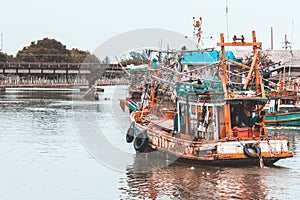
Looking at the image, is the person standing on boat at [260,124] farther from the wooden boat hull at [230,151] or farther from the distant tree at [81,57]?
the distant tree at [81,57]

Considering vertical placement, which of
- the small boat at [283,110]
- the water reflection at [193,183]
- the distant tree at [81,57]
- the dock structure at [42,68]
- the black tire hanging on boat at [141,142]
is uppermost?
the distant tree at [81,57]

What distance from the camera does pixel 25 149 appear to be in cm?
3042

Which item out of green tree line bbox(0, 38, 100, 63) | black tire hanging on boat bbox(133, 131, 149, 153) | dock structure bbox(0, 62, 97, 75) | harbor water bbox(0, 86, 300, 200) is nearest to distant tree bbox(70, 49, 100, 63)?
green tree line bbox(0, 38, 100, 63)

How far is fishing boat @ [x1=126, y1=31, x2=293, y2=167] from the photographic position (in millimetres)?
22844

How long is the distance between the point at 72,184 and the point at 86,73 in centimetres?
11807

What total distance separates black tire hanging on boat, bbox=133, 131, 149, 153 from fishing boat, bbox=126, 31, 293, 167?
994 mm

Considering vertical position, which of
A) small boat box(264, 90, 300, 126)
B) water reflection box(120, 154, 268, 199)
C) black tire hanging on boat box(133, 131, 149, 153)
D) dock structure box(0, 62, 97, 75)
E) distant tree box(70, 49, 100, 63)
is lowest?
water reflection box(120, 154, 268, 199)

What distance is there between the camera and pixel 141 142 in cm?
2753

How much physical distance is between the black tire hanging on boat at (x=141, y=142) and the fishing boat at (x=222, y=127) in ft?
3.26

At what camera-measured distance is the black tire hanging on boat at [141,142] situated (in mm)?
27328

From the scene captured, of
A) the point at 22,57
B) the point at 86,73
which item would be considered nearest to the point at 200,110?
the point at 86,73

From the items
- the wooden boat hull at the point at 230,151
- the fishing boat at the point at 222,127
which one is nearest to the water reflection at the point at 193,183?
the wooden boat hull at the point at 230,151

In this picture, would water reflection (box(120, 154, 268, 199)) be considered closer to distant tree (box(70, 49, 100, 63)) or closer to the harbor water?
the harbor water

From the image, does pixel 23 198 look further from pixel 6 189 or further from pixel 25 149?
pixel 25 149
